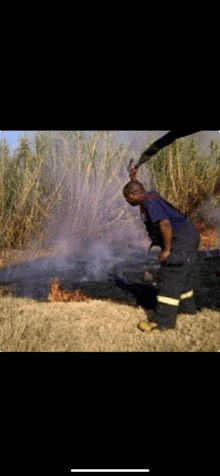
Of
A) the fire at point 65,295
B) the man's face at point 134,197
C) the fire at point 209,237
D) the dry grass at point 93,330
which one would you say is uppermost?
the fire at point 209,237

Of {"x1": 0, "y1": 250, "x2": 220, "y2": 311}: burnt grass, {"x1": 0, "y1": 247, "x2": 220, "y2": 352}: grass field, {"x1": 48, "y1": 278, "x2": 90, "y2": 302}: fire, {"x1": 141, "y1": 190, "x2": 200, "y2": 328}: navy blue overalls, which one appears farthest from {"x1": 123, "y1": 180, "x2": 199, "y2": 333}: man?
{"x1": 48, "y1": 278, "x2": 90, "y2": 302}: fire

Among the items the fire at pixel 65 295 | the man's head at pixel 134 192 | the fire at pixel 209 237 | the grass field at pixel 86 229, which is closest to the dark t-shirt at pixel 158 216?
the man's head at pixel 134 192

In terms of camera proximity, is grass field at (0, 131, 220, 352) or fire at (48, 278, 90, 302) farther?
fire at (48, 278, 90, 302)

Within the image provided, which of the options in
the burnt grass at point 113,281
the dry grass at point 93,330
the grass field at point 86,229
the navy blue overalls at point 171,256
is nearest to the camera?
the dry grass at point 93,330

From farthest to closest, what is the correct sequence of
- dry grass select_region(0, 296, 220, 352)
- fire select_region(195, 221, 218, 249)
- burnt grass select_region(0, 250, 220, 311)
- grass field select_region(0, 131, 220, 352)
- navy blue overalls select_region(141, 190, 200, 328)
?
1. fire select_region(195, 221, 218, 249)
2. burnt grass select_region(0, 250, 220, 311)
3. navy blue overalls select_region(141, 190, 200, 328)
4. grass field select_region(0, 131, 220, 352)
5. dry grass select_region(0, 296, 220, 352)

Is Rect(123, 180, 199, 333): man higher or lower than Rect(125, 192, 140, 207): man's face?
lower

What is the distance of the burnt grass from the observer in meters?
5.22

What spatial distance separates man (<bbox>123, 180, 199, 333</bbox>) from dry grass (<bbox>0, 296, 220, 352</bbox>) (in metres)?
0.20

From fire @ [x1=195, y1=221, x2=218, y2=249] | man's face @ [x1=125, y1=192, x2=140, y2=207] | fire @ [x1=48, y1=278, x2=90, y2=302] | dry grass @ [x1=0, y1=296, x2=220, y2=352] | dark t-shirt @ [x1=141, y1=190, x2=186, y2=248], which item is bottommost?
Result: dry grass @ [x1=0, y1=296, x2=220, y2=352]

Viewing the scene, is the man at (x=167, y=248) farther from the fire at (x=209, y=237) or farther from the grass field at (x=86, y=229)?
the fire at (x=209, y=237)

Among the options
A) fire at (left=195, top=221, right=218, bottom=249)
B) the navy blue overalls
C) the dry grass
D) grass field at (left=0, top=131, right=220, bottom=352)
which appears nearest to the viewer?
the dry grass

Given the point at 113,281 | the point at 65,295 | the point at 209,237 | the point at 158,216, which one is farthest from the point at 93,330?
the point at 209,237

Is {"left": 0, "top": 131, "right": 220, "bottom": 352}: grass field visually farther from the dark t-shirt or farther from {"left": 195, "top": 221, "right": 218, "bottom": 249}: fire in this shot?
the dark t-shirt

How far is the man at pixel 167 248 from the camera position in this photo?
3.98 metres
